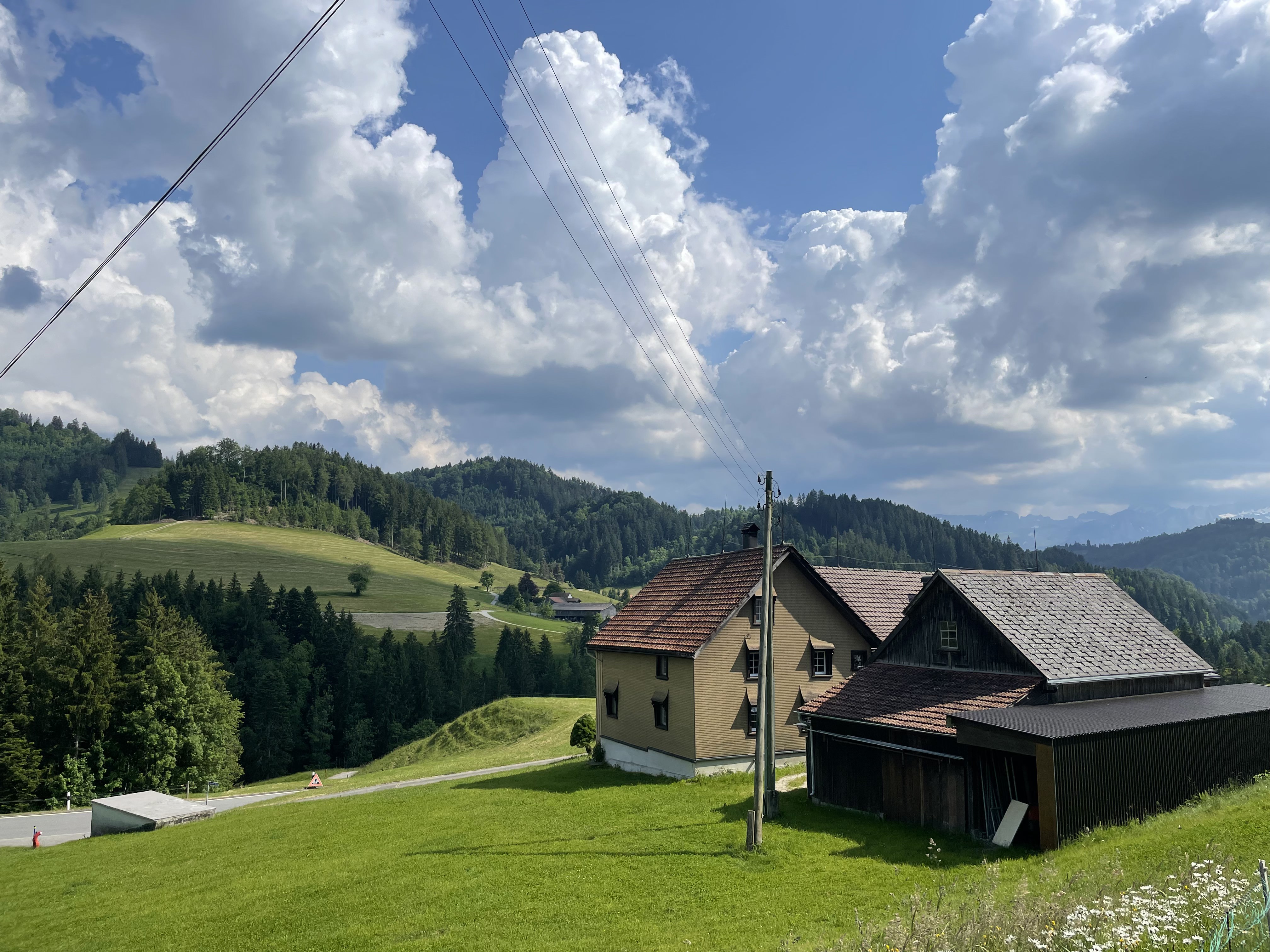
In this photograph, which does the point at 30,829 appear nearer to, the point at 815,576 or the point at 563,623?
the point at 815,576

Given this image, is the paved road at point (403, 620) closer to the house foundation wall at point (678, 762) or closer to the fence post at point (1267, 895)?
the house foundation wall at point (678, 762)

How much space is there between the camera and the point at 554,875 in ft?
68.6

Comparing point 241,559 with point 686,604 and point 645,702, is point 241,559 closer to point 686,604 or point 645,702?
point 645,702

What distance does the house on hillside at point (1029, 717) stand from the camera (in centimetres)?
2114

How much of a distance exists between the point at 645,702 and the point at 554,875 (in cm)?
1807

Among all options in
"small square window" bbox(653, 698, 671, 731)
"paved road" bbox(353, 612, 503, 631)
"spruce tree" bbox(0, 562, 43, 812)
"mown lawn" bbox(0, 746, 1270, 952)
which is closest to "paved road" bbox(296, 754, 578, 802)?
"small square window" bbox(653, 698, 671, 731)

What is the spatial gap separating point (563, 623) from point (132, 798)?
146 m

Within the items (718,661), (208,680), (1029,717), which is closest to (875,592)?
(718,661)

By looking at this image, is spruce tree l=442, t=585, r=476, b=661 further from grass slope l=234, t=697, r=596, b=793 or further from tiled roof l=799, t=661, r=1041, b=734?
tiled roof l=799, t=661, r=1041, b=734

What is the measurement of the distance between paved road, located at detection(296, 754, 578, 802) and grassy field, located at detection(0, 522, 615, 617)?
105 metres

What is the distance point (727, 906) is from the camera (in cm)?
1781

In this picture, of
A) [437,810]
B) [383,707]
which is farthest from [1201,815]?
[383,707]

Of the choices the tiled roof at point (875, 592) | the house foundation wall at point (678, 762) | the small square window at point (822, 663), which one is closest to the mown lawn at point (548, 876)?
the house foundation wall at point (678, 762)

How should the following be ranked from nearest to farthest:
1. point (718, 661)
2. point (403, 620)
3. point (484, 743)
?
1. point (718, 661)
2. point (484, 743)
3. point (403, 620)
